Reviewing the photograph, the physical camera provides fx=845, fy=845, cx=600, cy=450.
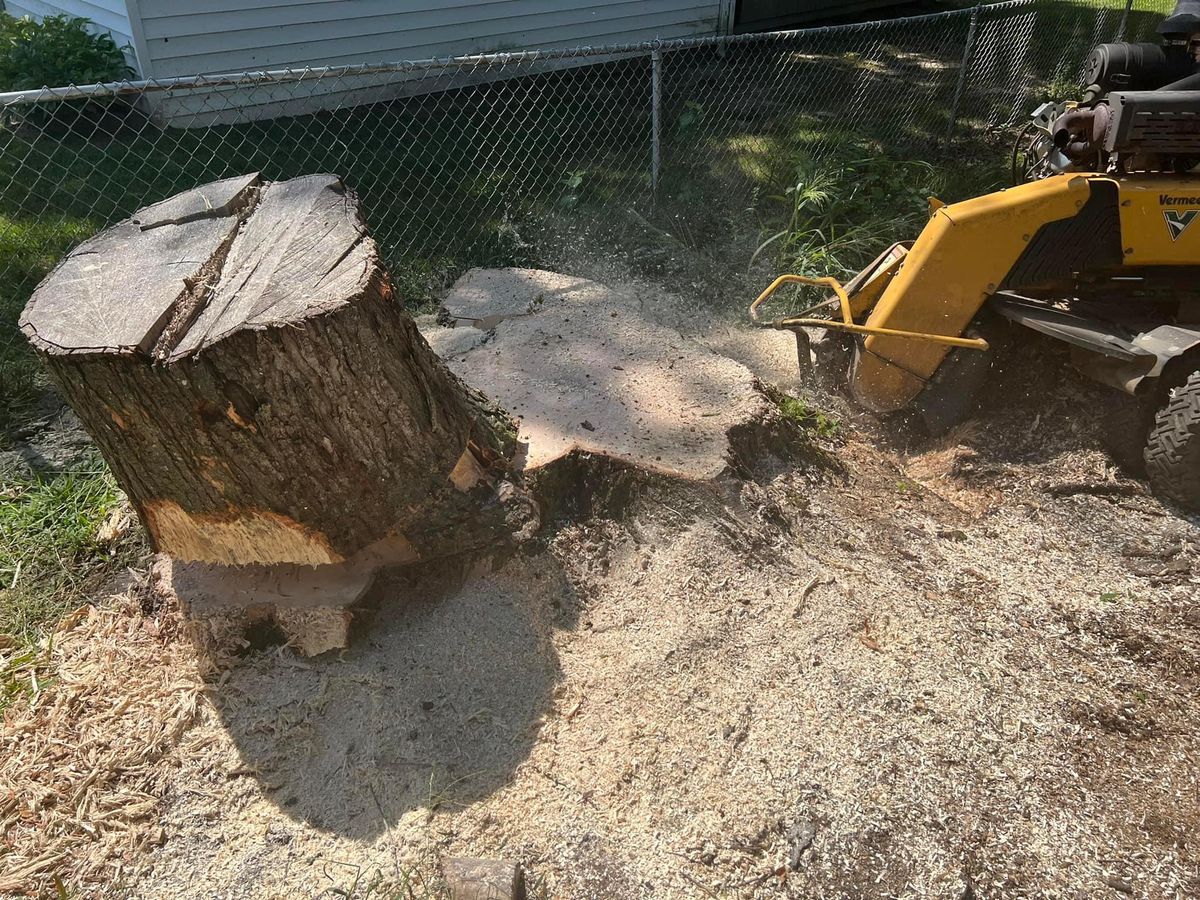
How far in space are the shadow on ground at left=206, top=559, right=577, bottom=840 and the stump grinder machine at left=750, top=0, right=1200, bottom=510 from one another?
196 centimetres

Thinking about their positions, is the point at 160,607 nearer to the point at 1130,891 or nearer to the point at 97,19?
the point at 1130,891

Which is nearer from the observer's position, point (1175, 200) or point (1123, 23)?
point (1175, 200)

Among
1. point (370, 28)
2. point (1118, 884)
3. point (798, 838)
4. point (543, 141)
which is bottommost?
point (1118, 884)

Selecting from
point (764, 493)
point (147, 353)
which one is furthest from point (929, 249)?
point (147, 353)

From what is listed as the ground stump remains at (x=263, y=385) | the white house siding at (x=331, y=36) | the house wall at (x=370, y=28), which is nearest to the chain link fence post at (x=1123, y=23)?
the house wall at (x=370, y=28)

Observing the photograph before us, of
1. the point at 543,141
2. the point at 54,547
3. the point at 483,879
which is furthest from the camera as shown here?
the point at 543,141

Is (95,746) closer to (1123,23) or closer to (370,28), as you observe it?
(370,28)

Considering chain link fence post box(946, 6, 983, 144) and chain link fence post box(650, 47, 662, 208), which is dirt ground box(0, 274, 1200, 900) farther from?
chain link fence post box(946, 6, 983, 144)

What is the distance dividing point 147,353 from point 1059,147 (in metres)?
3.82

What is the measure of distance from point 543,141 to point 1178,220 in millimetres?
4955

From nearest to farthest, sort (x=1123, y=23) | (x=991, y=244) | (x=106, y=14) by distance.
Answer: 1. (x=991, y=244)
2. (x=106, y=14)
3. (x=1123, y=23)

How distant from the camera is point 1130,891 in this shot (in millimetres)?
2148

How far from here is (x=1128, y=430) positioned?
12.2 ft

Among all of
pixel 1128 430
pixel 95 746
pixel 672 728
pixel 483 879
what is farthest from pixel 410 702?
pixel 1128 430
